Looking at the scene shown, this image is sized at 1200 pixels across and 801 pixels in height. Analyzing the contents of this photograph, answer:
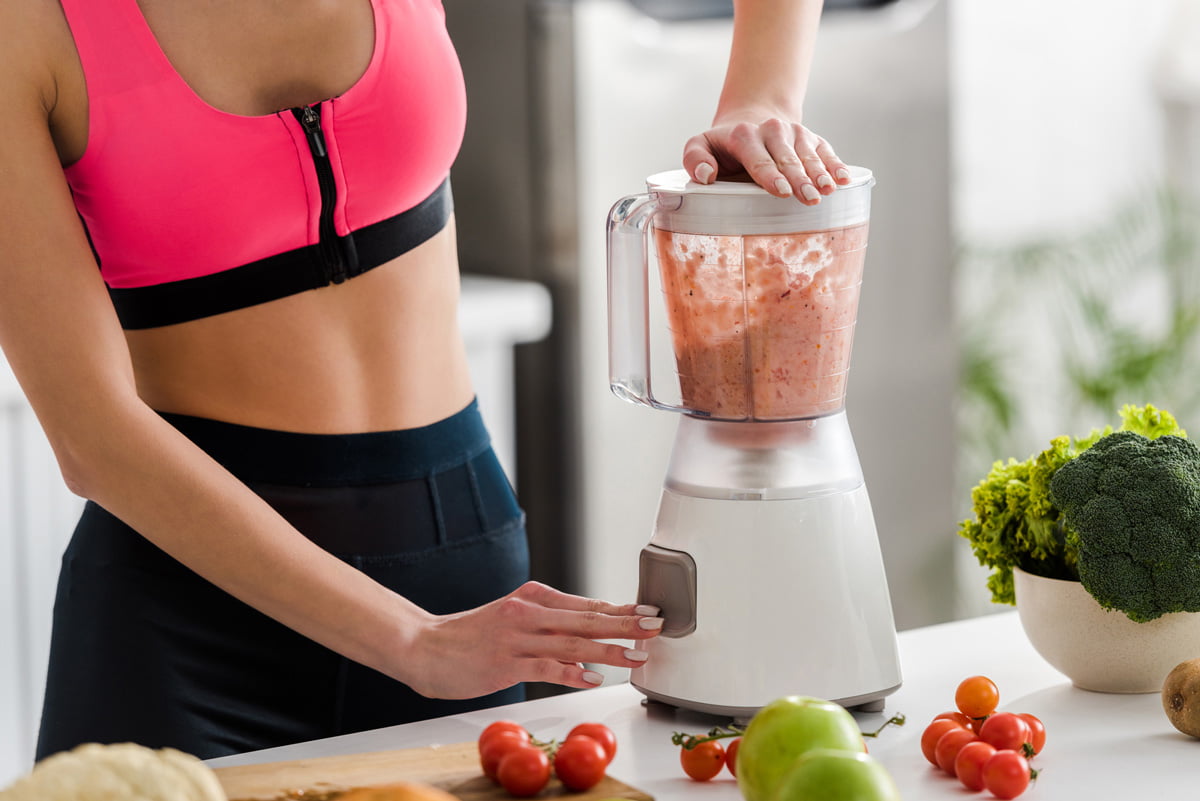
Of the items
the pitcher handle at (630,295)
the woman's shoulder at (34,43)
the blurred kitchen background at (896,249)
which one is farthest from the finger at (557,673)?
the blurred kitchen background at (896,249)

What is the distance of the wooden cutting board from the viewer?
0.87 meters

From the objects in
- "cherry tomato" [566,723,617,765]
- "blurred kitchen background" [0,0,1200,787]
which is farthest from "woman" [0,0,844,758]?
"blurred kitchen background" [0,0,1200,787]

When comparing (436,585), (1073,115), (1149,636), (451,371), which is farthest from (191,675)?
(1073,115)

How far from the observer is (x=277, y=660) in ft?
3.99

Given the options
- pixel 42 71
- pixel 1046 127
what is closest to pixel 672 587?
pixel 42 71

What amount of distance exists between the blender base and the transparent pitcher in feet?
0.70

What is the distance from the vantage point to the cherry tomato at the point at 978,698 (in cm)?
99

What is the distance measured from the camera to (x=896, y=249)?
A: 2742 millimetres

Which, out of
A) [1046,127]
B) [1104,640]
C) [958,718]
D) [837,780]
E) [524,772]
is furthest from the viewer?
[1046,127]

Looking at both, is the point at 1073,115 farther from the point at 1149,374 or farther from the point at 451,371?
the point at 451,371

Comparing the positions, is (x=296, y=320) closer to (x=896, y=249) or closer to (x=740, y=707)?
(x=740, y=707)

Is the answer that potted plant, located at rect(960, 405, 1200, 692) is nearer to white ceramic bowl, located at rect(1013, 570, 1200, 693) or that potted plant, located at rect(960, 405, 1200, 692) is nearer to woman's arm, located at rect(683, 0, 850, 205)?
white ceramic bowl, located at rect(1013, 570, 1200, 693)

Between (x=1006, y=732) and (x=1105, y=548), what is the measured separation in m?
0.20

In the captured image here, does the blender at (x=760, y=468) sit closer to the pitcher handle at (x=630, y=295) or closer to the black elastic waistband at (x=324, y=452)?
the pitcher handle at (x=630, y=295)
